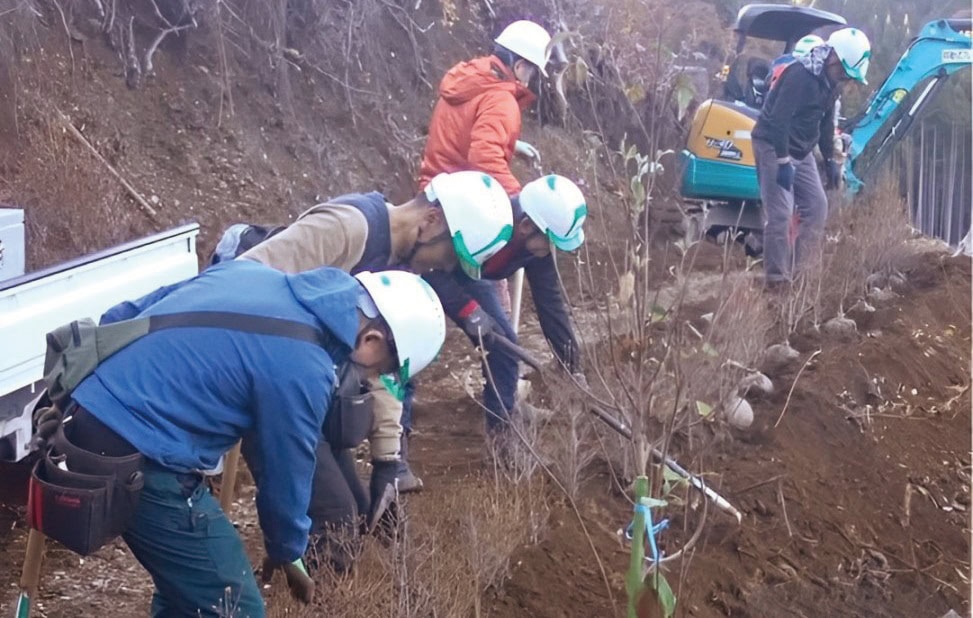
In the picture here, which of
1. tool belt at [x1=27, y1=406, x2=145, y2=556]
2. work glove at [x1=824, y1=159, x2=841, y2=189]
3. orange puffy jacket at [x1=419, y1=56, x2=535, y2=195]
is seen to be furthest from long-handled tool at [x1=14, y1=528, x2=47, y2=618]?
work glove at [x1=824, y1=159, x2=841, y2=189]

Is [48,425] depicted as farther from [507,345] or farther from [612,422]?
[507,345]

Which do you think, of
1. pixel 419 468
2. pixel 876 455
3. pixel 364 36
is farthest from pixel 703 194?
pixel 419 468

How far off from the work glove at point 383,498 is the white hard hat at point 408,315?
33.3 inches

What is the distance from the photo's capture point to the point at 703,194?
393 inches

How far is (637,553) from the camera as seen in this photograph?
9.29ft

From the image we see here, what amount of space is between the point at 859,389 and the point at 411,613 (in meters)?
3.64

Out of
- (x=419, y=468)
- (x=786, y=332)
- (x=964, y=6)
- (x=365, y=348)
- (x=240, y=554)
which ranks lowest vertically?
(x=964, y=6)

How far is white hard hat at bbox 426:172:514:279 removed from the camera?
157 inches

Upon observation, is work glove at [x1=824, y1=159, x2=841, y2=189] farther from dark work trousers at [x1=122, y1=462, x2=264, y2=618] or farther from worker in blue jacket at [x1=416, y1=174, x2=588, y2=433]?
dark work trousers at [x1=122, y1=462, x2=264, y2=618]

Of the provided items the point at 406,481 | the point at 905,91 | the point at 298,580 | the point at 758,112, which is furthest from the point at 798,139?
the point at 298,580

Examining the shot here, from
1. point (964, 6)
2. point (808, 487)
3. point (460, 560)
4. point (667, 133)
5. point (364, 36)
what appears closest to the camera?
point (460, 560)

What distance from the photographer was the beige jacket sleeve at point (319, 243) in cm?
366

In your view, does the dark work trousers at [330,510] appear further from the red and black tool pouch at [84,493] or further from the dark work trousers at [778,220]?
the dark work trousers at [778,220]

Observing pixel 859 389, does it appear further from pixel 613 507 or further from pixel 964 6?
pixel 964 6
